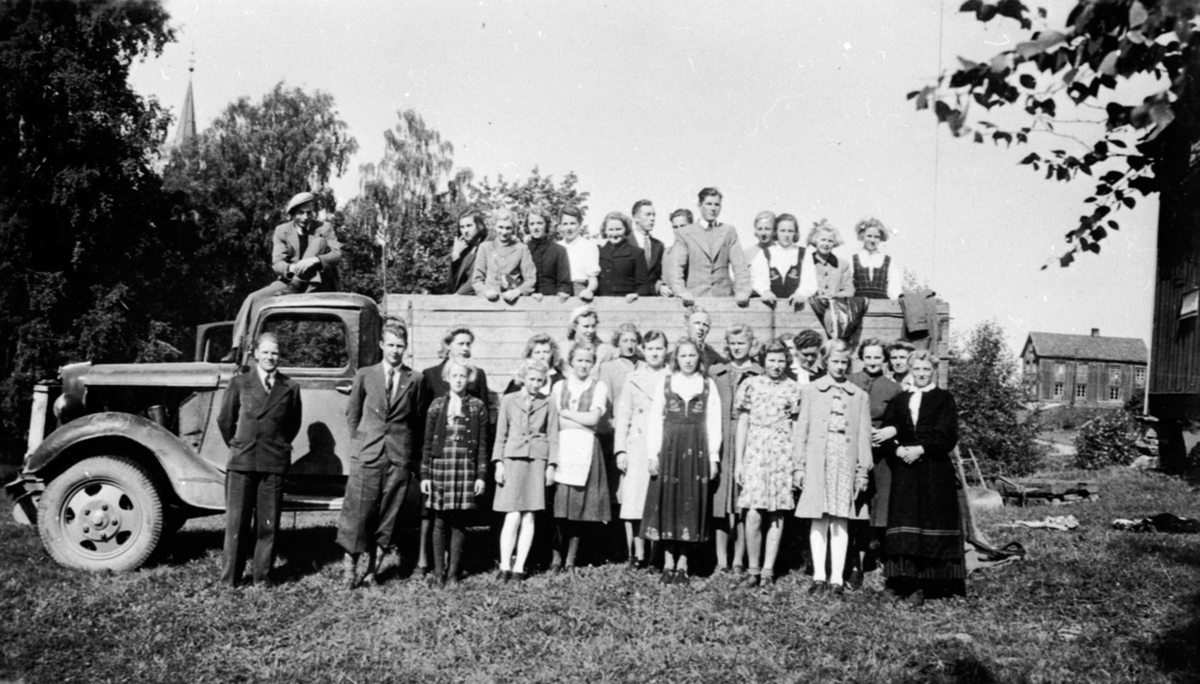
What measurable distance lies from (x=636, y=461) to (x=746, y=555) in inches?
48.6

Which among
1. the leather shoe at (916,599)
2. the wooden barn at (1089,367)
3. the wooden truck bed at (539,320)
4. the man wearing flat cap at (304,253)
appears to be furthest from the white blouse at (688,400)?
the wooden barn at (1089,367)

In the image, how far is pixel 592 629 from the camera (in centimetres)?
480

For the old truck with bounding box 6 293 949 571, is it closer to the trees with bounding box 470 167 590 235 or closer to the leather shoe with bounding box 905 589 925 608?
the leather shoe with bounding box 905 589 925 608

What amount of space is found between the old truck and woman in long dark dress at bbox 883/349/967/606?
3.52 ft

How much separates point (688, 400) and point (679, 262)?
1.58 m

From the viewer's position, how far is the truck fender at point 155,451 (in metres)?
5.97

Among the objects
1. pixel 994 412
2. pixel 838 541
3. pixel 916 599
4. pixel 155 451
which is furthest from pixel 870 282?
pixel 994 412

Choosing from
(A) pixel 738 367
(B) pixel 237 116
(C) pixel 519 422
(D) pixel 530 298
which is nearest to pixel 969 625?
(A) pixel 738 367

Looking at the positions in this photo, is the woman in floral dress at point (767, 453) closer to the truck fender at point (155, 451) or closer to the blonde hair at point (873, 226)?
the blonde hair at point (873, 226)

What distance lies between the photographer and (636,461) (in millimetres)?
6047

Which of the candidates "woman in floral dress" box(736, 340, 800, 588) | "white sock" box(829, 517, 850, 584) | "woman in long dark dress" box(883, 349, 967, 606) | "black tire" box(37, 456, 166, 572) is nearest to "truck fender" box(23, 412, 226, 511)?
"black tire" box(37, 456, 166, 572)

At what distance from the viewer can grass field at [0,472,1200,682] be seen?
4.27 metres

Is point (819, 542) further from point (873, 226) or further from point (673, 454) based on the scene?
point (873, 226)

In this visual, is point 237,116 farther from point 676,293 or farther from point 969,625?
point 969,625
